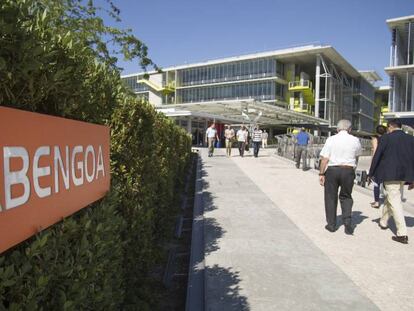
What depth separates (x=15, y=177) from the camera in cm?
149

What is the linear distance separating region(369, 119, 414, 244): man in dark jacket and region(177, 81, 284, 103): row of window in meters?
55.8

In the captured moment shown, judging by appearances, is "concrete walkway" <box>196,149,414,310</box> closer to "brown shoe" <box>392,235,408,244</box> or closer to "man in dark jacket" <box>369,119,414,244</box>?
"brown shoe" <box>392,235,408,244</box>

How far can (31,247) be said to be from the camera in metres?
1.58

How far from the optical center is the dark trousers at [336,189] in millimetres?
6016

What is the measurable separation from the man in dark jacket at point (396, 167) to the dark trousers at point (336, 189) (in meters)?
0.46

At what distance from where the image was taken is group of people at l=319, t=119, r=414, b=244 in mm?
5828

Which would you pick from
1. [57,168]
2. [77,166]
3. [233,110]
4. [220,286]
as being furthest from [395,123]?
[233,110]

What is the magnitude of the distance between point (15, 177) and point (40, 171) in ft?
0.58

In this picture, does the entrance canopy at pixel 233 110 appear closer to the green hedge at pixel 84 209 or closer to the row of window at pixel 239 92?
the row of window at pixel 239 92

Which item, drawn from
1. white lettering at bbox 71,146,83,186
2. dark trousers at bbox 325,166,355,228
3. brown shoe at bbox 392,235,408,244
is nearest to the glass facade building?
dark trousers at bbox 325,166,355,228

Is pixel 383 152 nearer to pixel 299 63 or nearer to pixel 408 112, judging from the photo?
pixel 408 112

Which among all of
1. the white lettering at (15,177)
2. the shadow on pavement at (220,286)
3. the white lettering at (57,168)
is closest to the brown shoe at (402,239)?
the shadow on pavement at (220,286)

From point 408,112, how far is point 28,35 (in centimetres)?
3834

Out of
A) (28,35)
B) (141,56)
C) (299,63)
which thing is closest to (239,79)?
(299,63)
